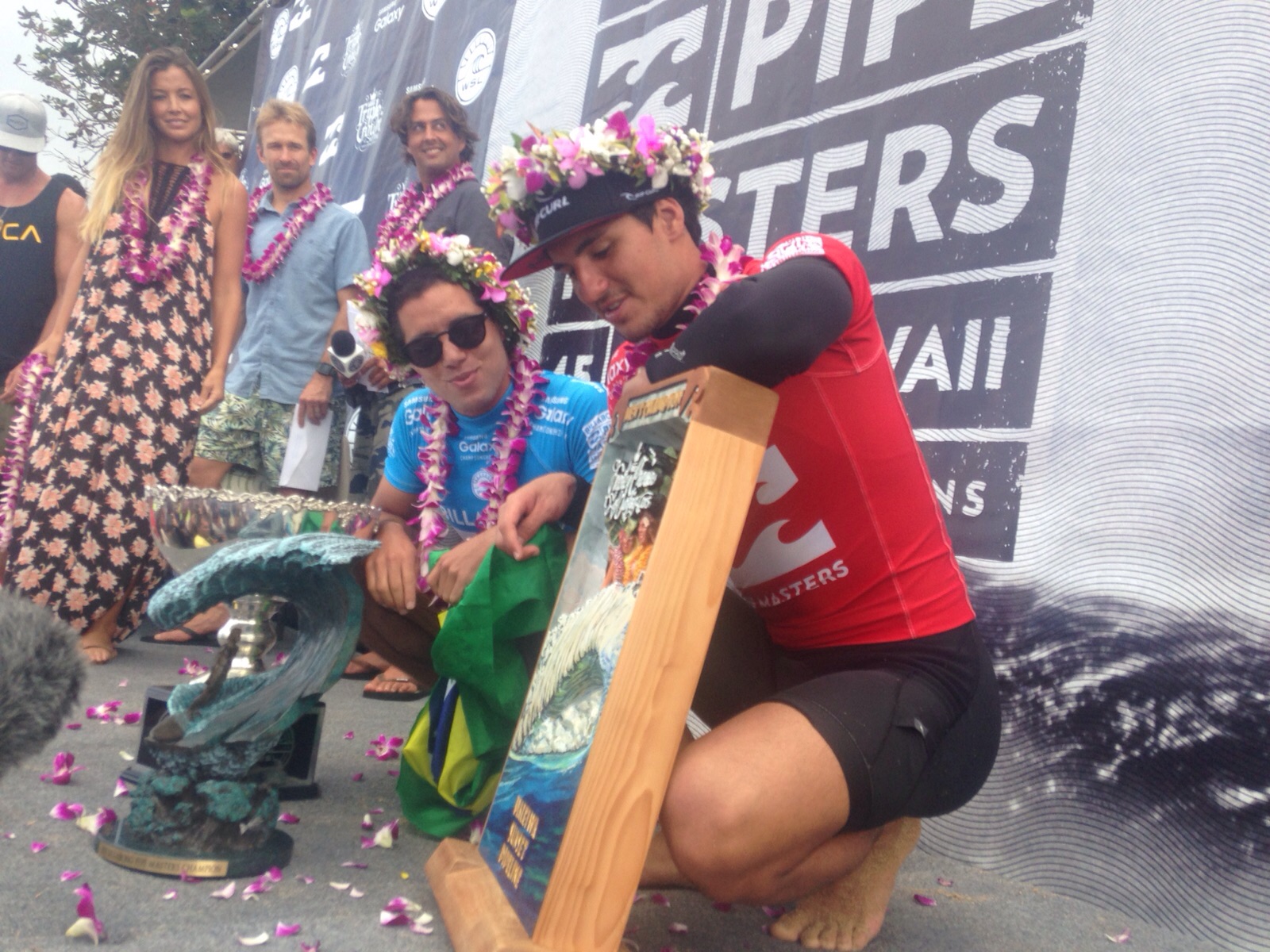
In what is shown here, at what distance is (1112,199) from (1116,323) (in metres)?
0.24

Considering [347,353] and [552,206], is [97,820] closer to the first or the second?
[552,206]

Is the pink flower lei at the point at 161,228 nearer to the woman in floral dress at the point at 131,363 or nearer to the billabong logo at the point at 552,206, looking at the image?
the woman in floral dress at the point at 131,363

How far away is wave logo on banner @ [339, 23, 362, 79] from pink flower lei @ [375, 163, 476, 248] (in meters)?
2.12

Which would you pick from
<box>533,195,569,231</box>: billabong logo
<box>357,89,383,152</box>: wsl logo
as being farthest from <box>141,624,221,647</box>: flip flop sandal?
<box>533,195,569,231</box>: billabong logo

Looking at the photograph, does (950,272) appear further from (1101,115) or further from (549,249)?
(549,249)

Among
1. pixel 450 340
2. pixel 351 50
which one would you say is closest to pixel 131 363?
pixel 450 340

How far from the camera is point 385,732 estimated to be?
9.70 feet

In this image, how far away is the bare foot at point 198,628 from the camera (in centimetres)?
422

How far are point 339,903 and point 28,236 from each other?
3.45 metres

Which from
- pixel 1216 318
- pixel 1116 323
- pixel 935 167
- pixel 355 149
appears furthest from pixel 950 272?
pixel 355 149

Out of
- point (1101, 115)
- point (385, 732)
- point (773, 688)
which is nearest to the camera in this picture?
point (773, 688)

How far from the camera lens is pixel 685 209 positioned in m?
1.87

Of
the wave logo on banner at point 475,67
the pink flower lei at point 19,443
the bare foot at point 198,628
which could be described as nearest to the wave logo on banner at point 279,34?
the wave logo on banner at point 475,67

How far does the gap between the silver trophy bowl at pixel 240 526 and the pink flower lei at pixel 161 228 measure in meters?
1.86
